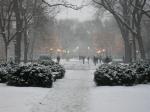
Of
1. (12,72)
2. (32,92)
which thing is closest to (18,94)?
(32,92)

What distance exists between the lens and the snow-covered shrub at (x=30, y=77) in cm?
1858

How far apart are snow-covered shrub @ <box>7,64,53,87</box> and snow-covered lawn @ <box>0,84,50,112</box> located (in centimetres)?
148

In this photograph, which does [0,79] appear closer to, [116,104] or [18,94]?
[18,94]

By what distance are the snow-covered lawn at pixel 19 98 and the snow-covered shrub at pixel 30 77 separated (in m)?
1.48

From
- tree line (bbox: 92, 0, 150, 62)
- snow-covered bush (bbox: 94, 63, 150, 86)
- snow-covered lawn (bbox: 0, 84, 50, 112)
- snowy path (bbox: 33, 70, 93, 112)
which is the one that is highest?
tree line (bbox: 92, 0, 150, 62)

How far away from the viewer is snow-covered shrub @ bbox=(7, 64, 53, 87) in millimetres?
18578

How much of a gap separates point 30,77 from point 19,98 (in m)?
4.43

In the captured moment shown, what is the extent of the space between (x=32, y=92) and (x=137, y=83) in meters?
6.63

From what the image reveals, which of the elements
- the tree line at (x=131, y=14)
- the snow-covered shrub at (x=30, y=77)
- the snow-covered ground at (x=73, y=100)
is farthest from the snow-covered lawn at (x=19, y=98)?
the tree line at (x=131, y=14)

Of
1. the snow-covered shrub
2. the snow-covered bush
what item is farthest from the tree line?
the snow-covered shrub

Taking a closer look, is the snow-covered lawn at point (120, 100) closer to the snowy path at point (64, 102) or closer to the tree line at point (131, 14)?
the snowy path at point (64, 102)

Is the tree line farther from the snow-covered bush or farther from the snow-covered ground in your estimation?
the snow-covered ground

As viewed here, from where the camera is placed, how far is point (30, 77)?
1866 centimetres

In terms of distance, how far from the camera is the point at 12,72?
62.6 feet
